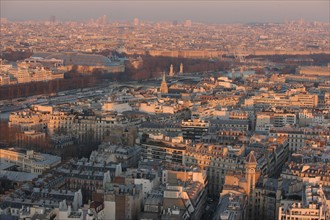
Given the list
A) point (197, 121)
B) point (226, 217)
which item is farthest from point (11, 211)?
point (197, 121)

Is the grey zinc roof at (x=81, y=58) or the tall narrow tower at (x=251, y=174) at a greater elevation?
the tall narrow tower at (x=251, y=174)

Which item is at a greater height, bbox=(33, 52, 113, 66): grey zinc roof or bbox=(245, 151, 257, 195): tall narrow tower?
bbox=(245, 151, 257, 195): tall narrow tower

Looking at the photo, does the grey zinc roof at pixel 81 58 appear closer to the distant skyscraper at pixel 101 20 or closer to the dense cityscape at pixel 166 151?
the dense cityscape at pixel 166 151

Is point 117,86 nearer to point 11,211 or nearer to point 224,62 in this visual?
point 224,62

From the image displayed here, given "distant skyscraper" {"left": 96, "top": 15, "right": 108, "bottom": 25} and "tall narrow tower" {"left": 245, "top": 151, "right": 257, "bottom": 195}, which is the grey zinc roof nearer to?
"tall narrow tower" {"left": 245, "top": 151, "right": 257, "bottom": 195}

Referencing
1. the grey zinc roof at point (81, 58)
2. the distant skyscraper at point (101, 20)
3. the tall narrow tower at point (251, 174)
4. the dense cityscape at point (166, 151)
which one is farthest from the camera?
the distant skyscraper at point (101, 20)

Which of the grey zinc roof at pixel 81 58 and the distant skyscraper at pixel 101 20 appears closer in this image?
the grey zinc roof at pixel 81 58

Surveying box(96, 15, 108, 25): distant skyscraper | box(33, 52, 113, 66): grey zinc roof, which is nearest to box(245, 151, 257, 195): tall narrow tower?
box(33, 52, 113, 66): grey zinc roof

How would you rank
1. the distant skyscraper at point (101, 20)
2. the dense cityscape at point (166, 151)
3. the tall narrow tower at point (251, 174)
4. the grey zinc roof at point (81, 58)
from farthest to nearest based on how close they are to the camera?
the distant skyscraper at point (101, 20) < the grey zinc roof at point (81, 58) < the tall narrow tower at point (251, 174) < the dense cityscape at point (166, 151)

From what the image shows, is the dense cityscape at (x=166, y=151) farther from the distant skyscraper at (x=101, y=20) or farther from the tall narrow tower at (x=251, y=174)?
the distant skyscraper at (x=101, y=20)

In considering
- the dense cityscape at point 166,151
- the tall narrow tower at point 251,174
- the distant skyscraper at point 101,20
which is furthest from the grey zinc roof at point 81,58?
the distant skyscraper at point 101,20

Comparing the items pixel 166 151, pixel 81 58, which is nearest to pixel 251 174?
pixel 166 151
